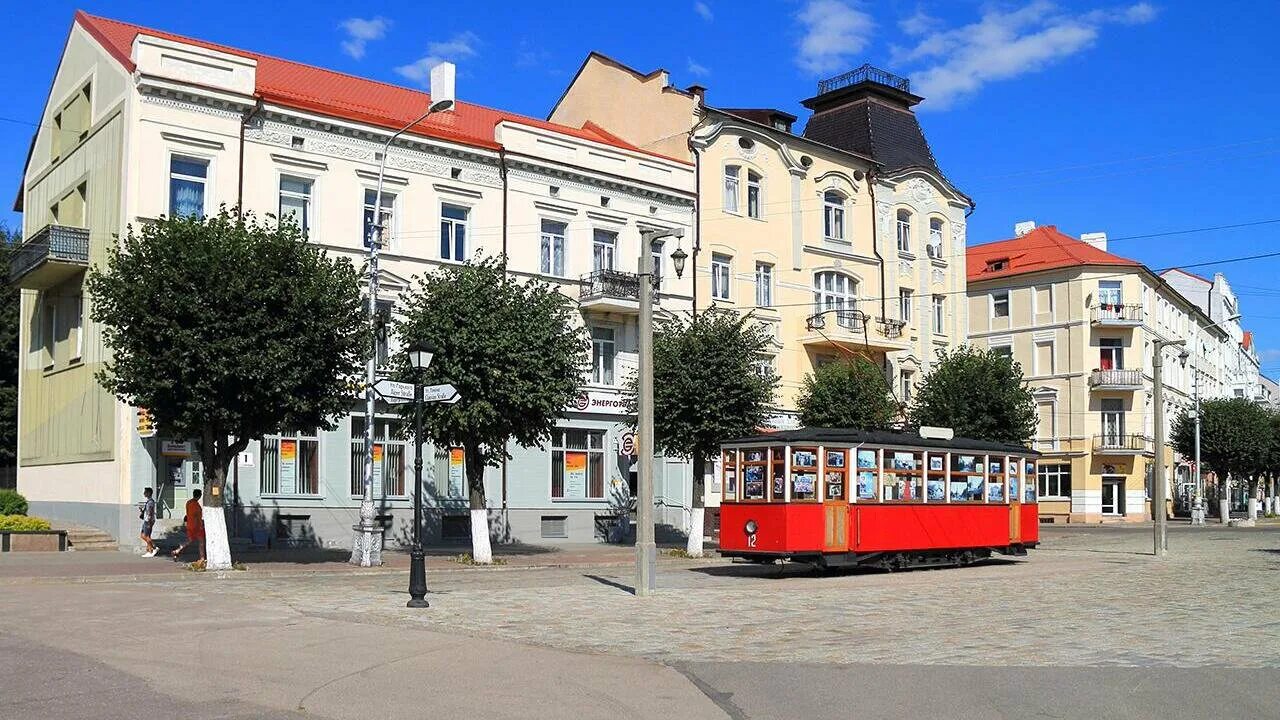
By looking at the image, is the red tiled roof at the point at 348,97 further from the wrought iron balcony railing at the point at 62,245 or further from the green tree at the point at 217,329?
the green tree at the point at 217,329

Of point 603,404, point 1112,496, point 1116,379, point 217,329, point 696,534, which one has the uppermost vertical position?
point 1116,379

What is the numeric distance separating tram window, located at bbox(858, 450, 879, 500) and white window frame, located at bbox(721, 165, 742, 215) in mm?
19381

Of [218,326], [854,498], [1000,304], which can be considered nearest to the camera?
[218,326]

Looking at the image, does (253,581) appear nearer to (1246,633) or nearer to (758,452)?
(758,452)

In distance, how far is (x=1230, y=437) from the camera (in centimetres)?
6688

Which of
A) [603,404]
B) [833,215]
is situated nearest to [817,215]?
[833,215]

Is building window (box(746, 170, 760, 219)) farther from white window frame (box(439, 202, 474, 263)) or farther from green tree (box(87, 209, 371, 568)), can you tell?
green tree (box(87, 209, 371, 568))

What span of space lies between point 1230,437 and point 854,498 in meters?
49.6

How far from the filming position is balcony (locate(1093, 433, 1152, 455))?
63094 mm

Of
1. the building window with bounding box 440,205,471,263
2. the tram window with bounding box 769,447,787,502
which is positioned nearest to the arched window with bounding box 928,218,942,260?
the building window with bounding box 440,205,471,263

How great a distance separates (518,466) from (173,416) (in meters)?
14.0

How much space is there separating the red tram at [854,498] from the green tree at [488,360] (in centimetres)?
487

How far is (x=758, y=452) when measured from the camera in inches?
997

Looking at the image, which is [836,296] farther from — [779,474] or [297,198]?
[779,474]
